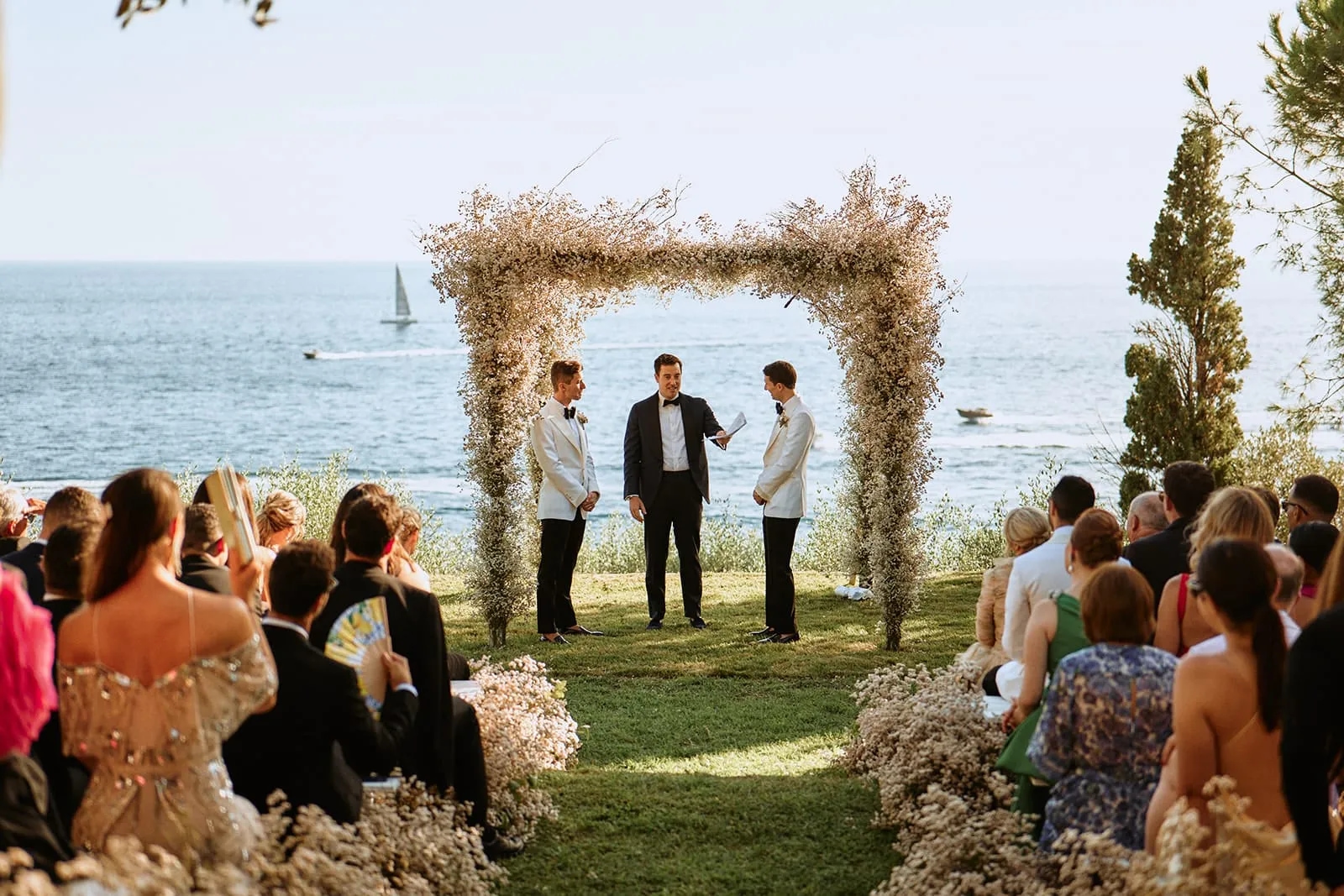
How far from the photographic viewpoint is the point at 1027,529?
20.0 ft

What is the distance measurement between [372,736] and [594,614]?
23.8ft

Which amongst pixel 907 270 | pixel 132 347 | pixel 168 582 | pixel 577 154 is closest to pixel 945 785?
pixel 168 582

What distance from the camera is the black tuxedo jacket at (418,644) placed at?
4746mm

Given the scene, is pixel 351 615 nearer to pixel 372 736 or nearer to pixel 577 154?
pixel 372 736

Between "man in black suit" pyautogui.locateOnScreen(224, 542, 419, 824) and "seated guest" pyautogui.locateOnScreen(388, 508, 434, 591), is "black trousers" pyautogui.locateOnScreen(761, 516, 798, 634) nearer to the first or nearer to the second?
"seated guest" pyautogui.locateOnScreen(388, 508, 434, 591)

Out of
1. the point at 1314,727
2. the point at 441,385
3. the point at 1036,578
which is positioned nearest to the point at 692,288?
the point at 1036,578

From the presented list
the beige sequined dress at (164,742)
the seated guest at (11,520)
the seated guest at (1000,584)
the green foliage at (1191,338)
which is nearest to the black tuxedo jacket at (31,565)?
the seated guest at (11,520)

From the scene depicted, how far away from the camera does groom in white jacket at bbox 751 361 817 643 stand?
998cm

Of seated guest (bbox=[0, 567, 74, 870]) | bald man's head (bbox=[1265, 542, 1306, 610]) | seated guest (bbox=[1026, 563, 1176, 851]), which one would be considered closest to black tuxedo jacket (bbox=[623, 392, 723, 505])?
bald man's head (bbox=[1265, 542, 1306, 610])

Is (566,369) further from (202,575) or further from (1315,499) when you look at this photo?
(1315,499)

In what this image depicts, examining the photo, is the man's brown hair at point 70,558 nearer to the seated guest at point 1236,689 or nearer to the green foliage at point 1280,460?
the seated guest at point 1236,689

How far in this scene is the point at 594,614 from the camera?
11.3 m

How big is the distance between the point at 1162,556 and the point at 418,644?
319cm

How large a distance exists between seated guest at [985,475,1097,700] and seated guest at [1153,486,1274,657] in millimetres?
682
